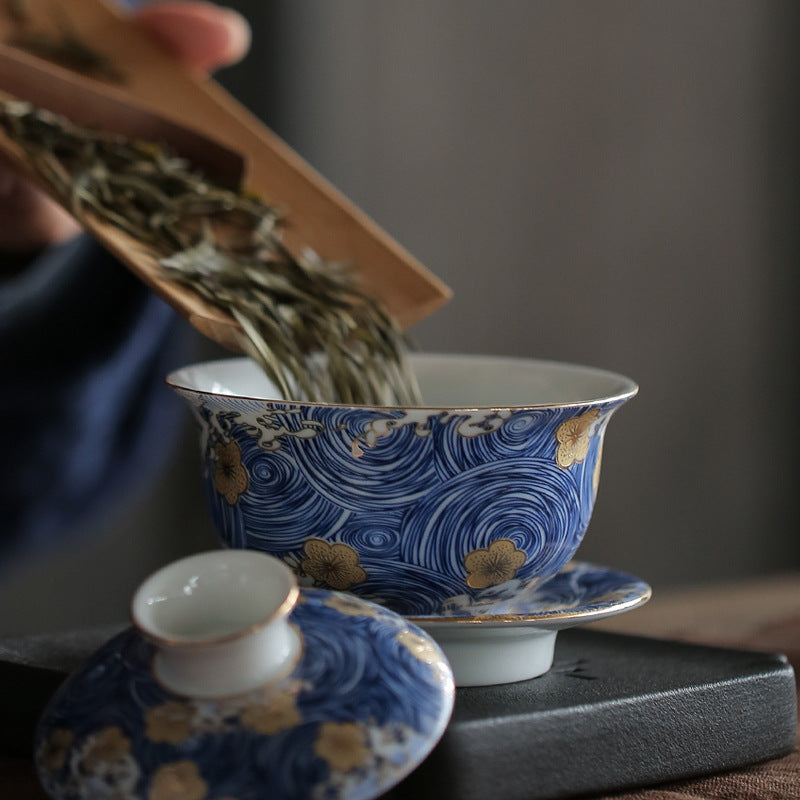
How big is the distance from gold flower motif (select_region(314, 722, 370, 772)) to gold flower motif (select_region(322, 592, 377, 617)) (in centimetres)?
6

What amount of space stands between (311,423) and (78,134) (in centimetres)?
36

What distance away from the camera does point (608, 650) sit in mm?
602

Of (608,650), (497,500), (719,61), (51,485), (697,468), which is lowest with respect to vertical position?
(697,468)

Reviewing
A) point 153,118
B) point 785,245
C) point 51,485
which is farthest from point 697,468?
point 153,118

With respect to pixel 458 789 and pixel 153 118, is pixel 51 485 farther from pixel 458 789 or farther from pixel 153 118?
pixel 458 789

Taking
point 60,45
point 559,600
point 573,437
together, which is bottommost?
point 559,600

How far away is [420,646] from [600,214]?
6.30 ft

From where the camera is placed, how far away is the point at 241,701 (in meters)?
0.39

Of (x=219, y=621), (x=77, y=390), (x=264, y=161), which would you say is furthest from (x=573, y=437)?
(x=77, y=390)

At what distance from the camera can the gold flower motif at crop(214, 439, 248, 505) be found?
525mm

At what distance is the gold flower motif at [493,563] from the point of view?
515 mm

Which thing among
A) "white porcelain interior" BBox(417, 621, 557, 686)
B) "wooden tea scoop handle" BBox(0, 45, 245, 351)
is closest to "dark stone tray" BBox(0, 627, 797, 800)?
"white porcelain interior" BBox(417, 621, 557, 686)

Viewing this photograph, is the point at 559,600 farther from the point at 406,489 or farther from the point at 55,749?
the point at 55,749

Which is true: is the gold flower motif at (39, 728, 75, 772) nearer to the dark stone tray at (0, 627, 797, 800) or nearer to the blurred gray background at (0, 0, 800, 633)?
the dark stone tray at (0, 627, 797, 800)
